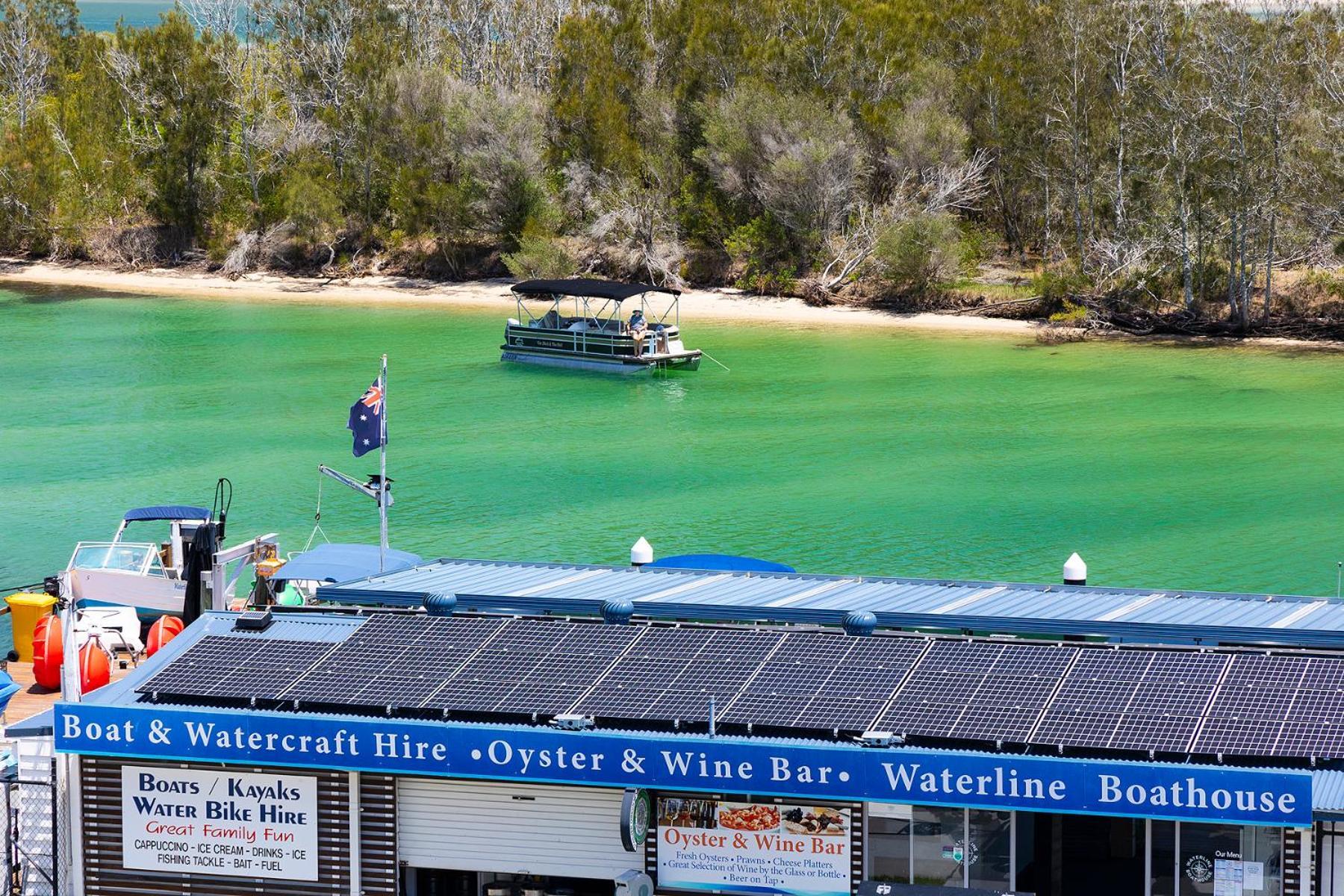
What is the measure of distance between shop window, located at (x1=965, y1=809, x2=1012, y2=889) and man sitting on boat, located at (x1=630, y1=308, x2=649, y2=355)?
45275 mm

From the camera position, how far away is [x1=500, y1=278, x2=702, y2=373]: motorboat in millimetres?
59625

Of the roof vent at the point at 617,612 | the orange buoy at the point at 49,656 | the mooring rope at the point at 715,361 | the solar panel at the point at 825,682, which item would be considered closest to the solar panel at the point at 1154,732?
the solar panel at the point at 825,682

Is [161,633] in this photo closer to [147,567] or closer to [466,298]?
[147,567]

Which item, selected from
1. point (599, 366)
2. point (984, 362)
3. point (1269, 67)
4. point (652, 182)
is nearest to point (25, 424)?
point (599, 366)

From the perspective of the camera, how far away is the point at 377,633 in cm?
1780

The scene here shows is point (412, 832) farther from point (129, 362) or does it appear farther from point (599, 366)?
point (129, 362)

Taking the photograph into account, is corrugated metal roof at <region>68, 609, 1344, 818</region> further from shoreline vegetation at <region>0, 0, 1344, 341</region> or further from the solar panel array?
shoreline vegetation at <region>0, 0, 1344, 341</region>

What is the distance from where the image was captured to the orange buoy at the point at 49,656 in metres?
24.3

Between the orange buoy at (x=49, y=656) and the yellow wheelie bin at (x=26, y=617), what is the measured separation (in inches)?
71.7

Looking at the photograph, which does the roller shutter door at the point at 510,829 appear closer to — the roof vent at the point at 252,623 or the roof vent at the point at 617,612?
the roof vent at the point at 617,612

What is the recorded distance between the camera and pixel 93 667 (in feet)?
76.0

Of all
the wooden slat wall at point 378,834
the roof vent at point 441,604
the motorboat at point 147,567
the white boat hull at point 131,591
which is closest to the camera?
the wooden slat wall at point 378,834

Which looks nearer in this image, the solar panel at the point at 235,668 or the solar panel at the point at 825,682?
the solar panel at the point at 825,682

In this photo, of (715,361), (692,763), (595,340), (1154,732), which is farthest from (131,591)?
(715,361)
